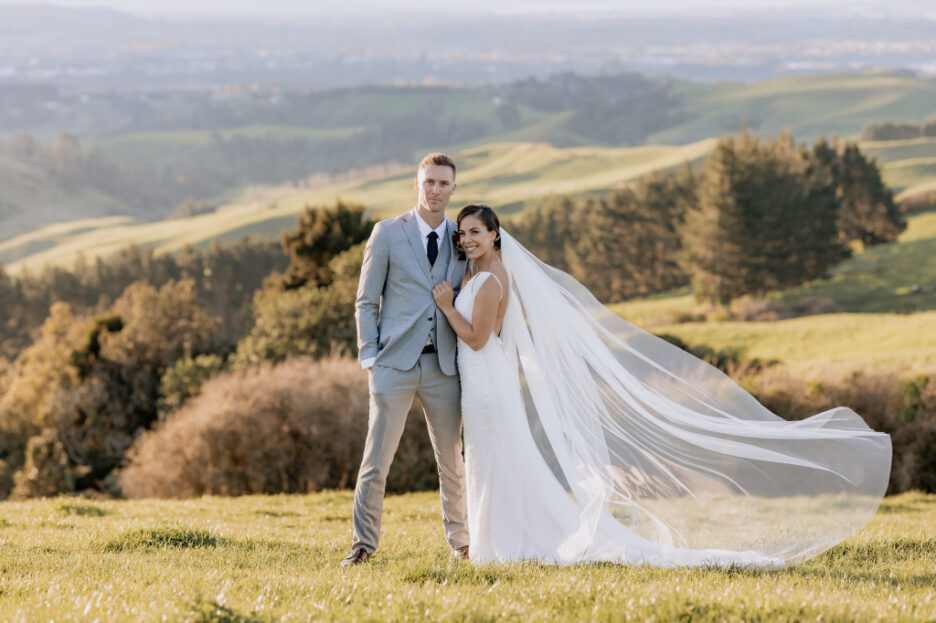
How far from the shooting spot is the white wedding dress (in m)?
7.57

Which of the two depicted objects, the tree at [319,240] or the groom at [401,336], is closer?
the groom at [401,336]

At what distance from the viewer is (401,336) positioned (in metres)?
7.39

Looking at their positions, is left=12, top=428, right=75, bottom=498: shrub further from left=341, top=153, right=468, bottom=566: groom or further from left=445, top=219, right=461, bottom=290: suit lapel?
left=445, top=219, right=461, bottom=290: suit lapel

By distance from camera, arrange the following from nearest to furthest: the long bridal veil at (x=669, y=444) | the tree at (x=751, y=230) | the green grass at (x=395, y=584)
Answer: the green grass at (x=395, y=584)
the long bridal veil at (x=669, y=444)
the tree at (x=751, y=230)

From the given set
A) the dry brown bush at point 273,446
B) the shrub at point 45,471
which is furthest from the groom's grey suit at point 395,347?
the shrub at point 45,471

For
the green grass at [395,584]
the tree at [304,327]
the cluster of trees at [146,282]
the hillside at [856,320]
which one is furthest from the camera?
the cluster of trees at [146,282]

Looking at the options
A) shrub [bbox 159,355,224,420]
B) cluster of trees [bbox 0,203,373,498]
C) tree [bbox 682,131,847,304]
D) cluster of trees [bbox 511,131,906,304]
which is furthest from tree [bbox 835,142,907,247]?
shrub [bbox 159,355,224,420]

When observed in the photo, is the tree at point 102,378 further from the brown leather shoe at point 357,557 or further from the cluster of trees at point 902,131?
the cluster of trees at point 902,131

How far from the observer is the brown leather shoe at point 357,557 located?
7.41 m

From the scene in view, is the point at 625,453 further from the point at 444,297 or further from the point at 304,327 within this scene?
the point at 304,327

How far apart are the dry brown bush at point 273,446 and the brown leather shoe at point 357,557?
18.3 metres

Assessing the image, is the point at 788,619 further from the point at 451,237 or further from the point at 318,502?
the point at 318,502

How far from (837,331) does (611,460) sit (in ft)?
145

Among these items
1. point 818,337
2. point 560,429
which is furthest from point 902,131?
point 560,429
